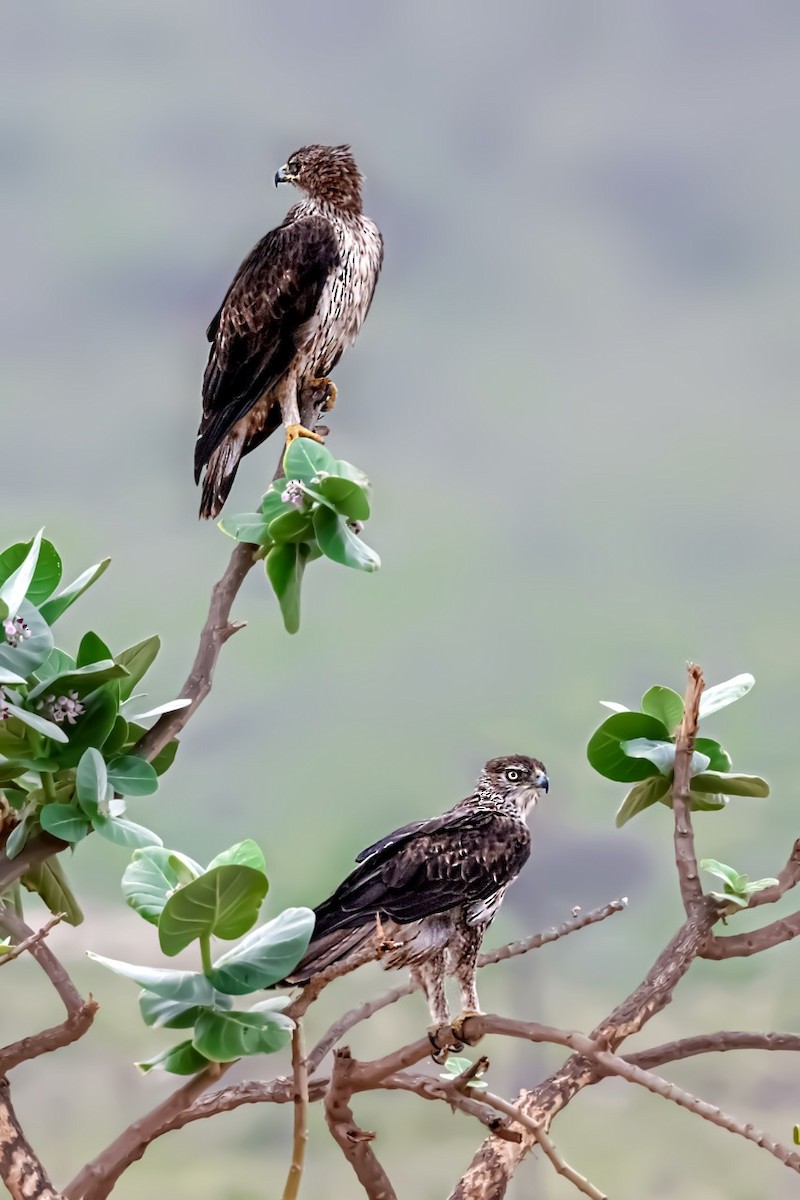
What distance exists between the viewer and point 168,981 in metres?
0.99

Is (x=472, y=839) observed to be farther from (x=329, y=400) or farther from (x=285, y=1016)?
(x=329, y=400)

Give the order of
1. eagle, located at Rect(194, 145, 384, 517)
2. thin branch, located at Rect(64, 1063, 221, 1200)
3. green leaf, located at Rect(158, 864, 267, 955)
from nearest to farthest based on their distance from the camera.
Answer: green leaf, located at Rect(158, 864, 267, 955), thin branch, located at Rect(64, 1063, 221, 1200), eagle, located at Rect(194, 145, 384, 517)

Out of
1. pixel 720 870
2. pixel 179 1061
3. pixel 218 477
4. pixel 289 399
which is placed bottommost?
pixel 179 1061

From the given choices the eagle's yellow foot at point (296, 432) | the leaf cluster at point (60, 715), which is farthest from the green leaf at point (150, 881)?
the eagle's yellow foot at point (296, 432)

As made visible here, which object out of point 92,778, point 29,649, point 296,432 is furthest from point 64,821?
point 296,432

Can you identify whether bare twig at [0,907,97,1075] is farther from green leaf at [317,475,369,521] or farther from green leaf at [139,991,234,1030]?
green leaf at [317,475,369,521]

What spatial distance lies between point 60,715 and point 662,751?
1.96 ft

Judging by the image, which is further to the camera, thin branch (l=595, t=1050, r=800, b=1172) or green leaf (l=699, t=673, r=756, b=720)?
green leaf (l=699, t=673, r=756, b=720)

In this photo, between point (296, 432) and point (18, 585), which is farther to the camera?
point (296, 432)

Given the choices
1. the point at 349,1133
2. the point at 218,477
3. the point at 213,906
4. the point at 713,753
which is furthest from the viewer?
the point at 218,477

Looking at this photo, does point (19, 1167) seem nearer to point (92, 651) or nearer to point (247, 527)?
point (92, 651)

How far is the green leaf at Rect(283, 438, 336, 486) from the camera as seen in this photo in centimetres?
116

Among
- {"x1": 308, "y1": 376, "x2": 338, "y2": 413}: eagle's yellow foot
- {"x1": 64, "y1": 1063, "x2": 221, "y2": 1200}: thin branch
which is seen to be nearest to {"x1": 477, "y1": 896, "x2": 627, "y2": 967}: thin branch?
{"x1": 64, "y1": 1063, "x2": 221, "y2": 1200}: thin branch

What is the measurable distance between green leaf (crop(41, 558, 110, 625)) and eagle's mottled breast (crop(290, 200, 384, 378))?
0.62 meters
